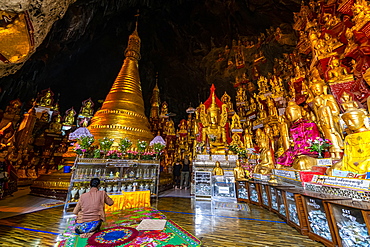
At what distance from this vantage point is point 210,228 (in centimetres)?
297

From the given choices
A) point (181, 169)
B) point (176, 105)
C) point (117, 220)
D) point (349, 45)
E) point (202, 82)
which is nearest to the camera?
point (117, 220)

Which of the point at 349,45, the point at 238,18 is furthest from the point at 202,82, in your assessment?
the point at 349,45

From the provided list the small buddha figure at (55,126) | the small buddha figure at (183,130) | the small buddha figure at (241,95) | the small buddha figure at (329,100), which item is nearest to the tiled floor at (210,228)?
the small buddha figure at (329,100)

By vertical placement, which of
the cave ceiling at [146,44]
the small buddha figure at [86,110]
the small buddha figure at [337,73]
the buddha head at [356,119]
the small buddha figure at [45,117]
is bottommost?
the buddha head at [356,119]

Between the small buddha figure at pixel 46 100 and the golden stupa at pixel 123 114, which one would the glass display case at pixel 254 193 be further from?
the small buddha figure at pixel 46 100

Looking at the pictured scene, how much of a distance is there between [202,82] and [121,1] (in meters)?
11.0

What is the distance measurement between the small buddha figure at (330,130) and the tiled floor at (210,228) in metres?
2.43

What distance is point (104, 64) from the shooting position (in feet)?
66.0

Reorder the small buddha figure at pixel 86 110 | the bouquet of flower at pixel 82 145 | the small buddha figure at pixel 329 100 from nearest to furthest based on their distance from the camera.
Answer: the bouquet of flower at pixel 82 145
the small buddha figure at pixel 329 100
the small buddha figure at pixel 86 110

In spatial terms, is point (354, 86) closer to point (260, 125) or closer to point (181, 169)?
point (260, 125)

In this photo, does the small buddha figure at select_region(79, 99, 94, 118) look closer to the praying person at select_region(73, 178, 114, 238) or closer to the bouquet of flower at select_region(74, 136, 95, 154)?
the bouquet of flower at select_region(74, 136, 95, 154)

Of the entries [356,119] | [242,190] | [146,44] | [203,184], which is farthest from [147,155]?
[146,44]

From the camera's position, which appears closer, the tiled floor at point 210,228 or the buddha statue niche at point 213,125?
the tiled floor at point 210,228

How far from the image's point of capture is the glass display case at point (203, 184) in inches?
190
